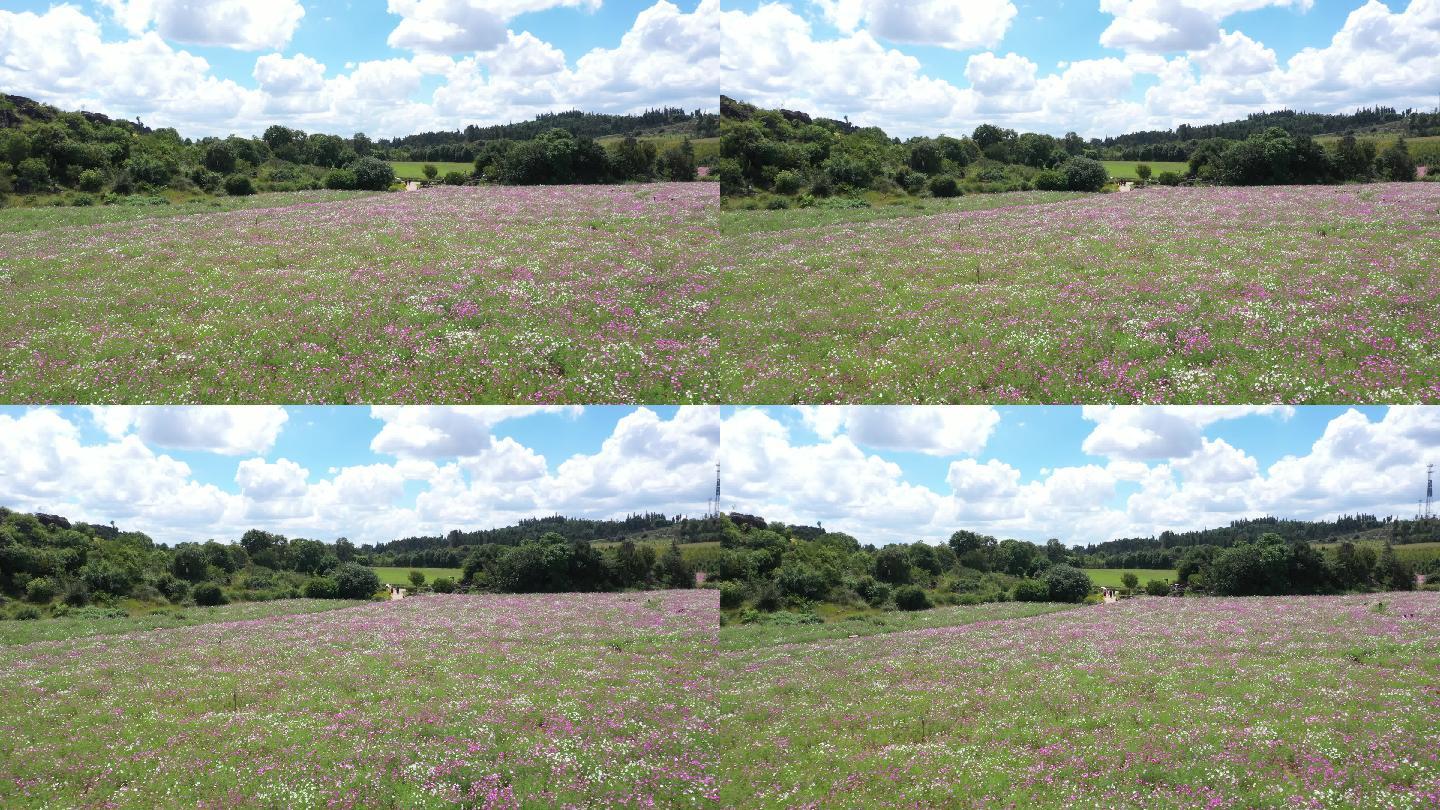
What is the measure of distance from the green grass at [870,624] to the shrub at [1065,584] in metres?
3.80

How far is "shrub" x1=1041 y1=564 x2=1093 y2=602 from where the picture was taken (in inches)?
1708

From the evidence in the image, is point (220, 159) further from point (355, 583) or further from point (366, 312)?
point (366, 312)

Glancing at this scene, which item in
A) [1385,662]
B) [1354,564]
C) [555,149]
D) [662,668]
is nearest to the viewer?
[1385,662]

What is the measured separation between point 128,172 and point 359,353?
61.7 metres

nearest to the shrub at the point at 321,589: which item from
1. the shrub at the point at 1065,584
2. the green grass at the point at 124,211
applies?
the green grass at the point at 124,211

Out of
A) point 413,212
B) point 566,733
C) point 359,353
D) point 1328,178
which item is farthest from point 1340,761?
point 1328,178

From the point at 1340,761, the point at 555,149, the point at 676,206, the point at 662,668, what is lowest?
the point at 662,668

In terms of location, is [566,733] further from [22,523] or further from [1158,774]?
[22,523]

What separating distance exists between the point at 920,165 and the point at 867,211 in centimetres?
2529

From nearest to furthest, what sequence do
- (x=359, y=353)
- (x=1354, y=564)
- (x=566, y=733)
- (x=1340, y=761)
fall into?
(x=1340, y=761) < (x=566, y=733) < (x=359, y=353) < (x=1354, y=564)

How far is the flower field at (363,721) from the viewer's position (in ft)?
47.1

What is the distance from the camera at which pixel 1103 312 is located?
26688 millimetres

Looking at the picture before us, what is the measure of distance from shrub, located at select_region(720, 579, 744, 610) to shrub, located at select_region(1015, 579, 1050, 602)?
63.3 ft

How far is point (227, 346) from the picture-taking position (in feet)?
86.0
